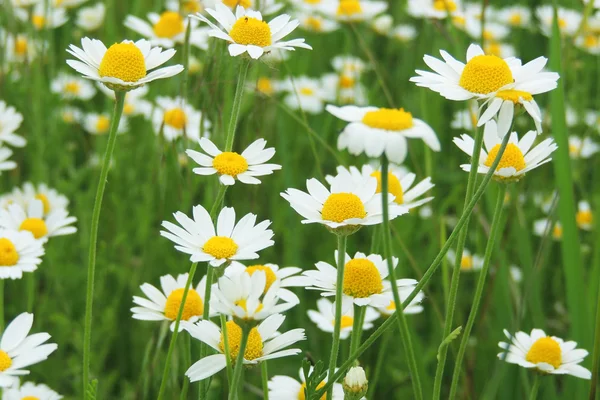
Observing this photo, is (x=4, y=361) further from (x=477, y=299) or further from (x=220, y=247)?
(x=477, y=299)

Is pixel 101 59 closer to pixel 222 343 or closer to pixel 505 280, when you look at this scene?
pixel 222 343

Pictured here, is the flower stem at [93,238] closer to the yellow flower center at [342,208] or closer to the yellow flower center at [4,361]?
the yellow flower center at [4,361]

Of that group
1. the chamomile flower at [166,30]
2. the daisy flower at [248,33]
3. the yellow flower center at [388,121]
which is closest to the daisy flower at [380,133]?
the yellow flower center at [388,121]

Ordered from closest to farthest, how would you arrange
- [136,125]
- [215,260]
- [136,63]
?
1. [215,260]
2. [136,63]
3. [136,125]

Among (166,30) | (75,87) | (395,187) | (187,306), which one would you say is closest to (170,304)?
(187,306)

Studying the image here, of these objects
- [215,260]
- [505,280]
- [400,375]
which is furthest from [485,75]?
[400,375]

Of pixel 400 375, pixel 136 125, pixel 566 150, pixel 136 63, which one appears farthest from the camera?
pixel 136 125

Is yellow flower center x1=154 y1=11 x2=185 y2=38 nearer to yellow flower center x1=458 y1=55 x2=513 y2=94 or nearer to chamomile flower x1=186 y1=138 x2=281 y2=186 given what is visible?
chamomile flower x1=186 y1=138 x2=281 y2=186
